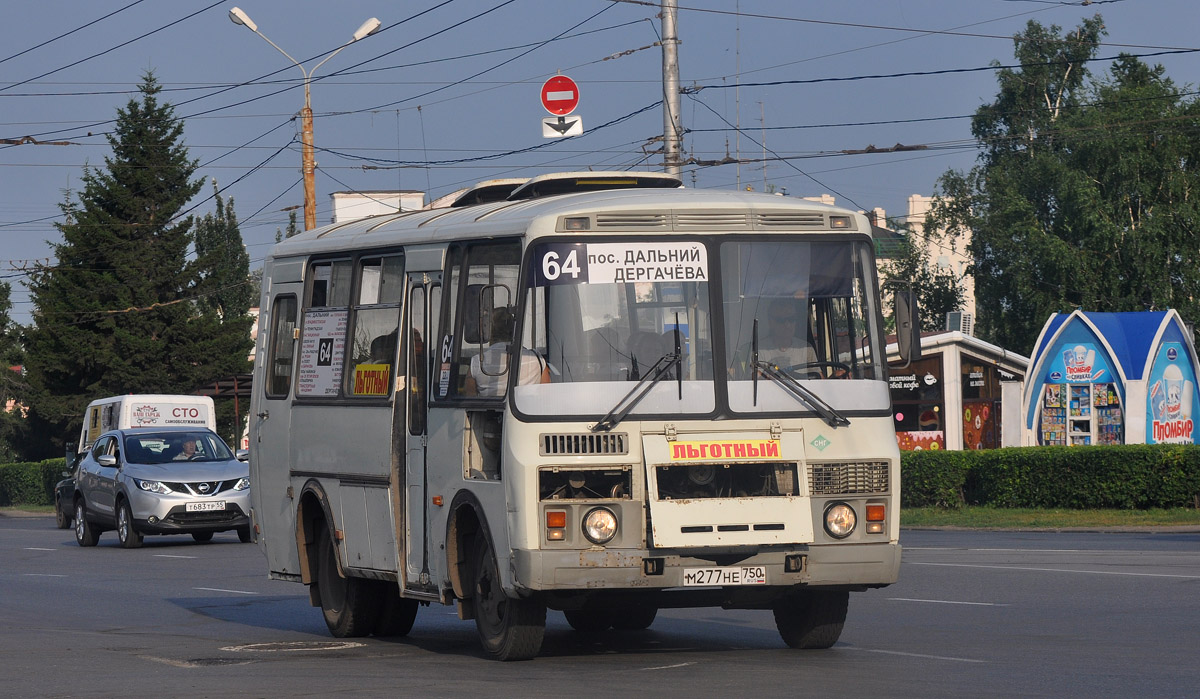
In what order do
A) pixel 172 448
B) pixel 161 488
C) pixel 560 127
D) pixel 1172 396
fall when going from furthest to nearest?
1. pixel 1172 396
2. pixel 560 127
3. pixel 172 448
4. pixel 161 488

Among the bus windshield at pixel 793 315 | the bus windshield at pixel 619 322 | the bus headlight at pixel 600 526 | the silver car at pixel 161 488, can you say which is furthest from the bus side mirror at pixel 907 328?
the silver car at pixel 161 488

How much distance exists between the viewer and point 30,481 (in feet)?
206

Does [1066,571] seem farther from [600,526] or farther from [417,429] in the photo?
[600,526]

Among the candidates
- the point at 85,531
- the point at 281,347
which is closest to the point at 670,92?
the point at 85,531

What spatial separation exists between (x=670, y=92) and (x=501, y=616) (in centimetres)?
1869

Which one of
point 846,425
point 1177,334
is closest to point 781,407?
point 846,425

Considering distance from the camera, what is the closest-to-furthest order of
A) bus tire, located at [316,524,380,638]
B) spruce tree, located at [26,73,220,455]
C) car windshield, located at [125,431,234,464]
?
bus tire, located at [316,524,380,638], car windshield, located at [125,431,234,464], spruce tree, located at [26,73,220,455]

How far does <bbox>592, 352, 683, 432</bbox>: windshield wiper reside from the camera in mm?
9875

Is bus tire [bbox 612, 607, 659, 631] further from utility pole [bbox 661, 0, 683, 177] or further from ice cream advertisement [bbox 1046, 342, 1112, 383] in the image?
ice cream advertisement [bbox 1046, 342, 1112, 383]

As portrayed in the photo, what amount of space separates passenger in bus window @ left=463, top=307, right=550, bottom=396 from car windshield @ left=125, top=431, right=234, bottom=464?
18014 mm

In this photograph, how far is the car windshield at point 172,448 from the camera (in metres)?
27.7

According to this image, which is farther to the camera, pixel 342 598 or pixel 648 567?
pixel 342 598

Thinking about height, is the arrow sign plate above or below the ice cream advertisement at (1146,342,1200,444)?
above

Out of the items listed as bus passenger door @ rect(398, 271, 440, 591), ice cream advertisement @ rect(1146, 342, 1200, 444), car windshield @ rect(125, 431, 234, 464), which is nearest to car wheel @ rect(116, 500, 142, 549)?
car windshield @ rect(125, 431, 234, 464)
